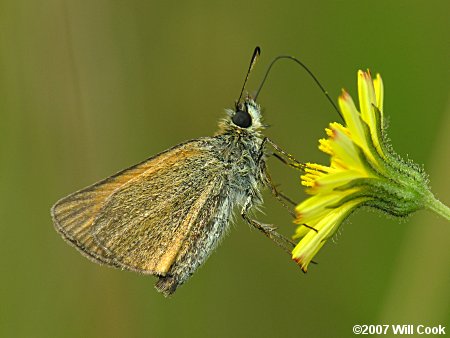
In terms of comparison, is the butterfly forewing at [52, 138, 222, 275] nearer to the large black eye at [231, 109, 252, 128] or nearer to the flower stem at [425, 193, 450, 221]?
the large black eye at [231, 109, 252, 128]

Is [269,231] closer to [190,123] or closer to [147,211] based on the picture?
[147,211]

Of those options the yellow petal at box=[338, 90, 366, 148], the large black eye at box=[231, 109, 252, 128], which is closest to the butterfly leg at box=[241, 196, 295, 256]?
the large black eye at box=[231, 109, 252, 128]

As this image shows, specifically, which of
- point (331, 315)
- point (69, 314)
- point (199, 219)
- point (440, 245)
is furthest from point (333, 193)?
point (69, 314)

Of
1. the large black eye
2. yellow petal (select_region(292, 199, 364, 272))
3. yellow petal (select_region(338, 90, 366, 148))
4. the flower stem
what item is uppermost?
yellow petal (select_region(338, 90, 366, 148))

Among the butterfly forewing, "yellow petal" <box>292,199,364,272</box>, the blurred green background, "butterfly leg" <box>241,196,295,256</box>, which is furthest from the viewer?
the blurred green background

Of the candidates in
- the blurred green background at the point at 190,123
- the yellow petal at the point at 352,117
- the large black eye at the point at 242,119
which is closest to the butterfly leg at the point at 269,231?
the large black eye at the point at 242,119

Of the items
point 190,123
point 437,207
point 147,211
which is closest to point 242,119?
point 147,211

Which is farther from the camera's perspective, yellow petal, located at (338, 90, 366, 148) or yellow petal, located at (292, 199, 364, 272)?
yellow petal, located at (292, 199, 364, 272)
